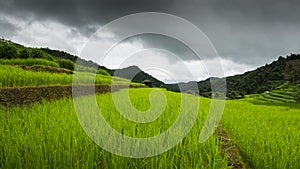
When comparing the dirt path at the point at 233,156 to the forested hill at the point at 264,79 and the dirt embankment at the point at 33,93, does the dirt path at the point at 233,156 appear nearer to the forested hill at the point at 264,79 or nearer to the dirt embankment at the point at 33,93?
the dirt embankment at the point at 33,93

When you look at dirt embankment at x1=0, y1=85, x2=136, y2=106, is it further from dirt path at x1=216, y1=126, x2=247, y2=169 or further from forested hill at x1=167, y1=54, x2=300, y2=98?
forested hill at x1=167, y1=54, x2=300, y2=98

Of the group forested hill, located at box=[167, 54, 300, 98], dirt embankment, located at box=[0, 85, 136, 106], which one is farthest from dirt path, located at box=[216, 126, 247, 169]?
forested hill, located at box=[167, 54, 300, 98]

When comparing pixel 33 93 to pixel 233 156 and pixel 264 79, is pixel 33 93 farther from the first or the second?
pixel 264 79

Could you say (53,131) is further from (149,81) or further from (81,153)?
(149,81)

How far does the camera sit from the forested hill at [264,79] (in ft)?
138

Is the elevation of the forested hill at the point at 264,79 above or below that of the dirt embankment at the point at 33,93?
above

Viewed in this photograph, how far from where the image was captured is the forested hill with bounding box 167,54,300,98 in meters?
42.0

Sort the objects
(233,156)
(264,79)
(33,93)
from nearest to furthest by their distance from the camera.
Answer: (233,156) → (33,93) → (264,79)

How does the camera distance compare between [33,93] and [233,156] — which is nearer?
[233,156]

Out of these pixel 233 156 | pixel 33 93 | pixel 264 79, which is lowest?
pixel 233 156

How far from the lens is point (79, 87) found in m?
7.59

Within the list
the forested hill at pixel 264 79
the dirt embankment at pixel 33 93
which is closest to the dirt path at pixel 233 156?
the dirt embankment at pixel 33 93

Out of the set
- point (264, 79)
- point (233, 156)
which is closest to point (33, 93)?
point (233, 156)

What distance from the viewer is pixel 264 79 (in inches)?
1788
